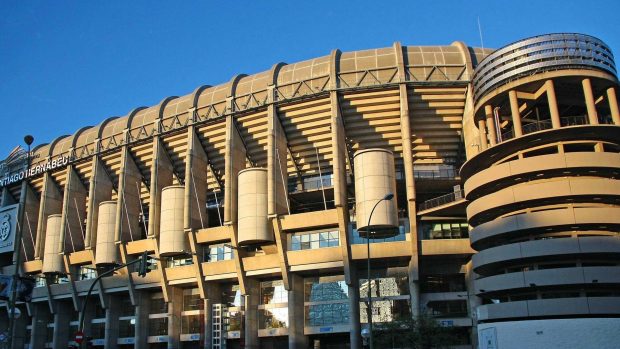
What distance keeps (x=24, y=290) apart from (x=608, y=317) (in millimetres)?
39689

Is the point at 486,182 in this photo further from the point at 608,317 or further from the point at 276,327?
the point at 276,327

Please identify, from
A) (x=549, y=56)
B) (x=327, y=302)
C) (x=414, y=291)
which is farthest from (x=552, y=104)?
(x=327, y=302)

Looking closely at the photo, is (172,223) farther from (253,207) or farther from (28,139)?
(28,139)

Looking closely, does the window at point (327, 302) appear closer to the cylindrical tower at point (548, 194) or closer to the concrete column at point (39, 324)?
the cylindrical tower at point (548, 194)

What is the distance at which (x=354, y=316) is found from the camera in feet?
160

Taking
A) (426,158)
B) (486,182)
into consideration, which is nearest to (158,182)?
(426,158)

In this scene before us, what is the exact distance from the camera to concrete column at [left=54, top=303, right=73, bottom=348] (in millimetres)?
66794

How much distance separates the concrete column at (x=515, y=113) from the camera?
43250 mm

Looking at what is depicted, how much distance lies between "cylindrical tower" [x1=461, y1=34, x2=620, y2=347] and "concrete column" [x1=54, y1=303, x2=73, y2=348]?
49.0 metres

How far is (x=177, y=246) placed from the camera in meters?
56.5

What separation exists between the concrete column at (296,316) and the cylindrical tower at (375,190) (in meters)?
8.21

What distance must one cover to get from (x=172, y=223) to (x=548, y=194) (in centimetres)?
3565

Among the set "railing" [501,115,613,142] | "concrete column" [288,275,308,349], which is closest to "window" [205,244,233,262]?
"concrete column" [288,275,308,349]

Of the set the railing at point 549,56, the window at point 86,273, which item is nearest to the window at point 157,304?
the window at point 86,273
